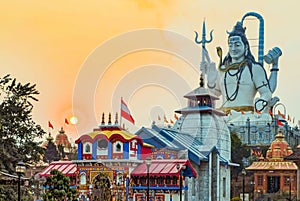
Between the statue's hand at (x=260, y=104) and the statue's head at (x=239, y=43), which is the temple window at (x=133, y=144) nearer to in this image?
the statue's hand at (x=260, y=104)

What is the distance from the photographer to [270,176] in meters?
48.1

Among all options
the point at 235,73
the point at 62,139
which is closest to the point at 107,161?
the point at 235,73

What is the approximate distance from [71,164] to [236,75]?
30573mm

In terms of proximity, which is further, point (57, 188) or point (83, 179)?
point (83, 179)

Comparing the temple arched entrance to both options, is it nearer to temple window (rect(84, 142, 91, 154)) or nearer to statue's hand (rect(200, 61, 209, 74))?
temple window (rect(84, 142, 91, 154))

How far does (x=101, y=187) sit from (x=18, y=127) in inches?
224

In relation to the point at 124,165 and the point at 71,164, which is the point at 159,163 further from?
the point at 71,164

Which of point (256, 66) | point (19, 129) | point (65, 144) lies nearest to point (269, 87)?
point (256, 66)

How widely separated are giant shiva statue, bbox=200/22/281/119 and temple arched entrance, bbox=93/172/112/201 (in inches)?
1191

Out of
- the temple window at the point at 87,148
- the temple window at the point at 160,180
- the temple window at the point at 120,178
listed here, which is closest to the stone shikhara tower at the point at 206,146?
the temple window at the point at 160,180

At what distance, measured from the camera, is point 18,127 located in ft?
89.6

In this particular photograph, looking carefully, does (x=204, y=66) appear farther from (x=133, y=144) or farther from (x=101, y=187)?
(x=101, y=187)

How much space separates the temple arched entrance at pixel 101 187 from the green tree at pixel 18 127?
12.1 feet

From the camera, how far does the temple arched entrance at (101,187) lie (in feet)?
100
